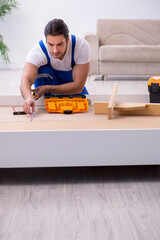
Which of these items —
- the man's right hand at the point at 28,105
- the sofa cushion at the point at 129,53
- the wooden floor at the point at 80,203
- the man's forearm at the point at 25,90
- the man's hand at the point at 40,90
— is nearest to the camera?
the wooden floor at the point at 80,203

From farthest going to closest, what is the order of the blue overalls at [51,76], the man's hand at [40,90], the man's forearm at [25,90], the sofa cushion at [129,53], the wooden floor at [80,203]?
the sofa cushion at [129,53]
the blue overalls at [51,76]
the man's hand at [40,90]
the man's forearm at [25,90]
the wooden floor at [80,203]

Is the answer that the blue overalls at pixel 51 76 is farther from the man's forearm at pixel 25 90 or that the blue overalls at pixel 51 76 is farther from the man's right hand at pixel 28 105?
the man's right hand at pixel 28 105

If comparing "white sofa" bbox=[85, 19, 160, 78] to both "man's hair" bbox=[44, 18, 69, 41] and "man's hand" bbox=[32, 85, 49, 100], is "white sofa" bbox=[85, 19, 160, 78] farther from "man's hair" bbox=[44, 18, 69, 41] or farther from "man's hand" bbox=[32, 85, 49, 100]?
"man's hair" bbox=[44, 18, 69, 41]

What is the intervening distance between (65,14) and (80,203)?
5.05 m

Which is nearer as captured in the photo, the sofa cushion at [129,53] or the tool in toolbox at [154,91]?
the tool in toolbox at [154,91]

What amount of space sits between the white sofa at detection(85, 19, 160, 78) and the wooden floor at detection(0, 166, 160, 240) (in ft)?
10.2

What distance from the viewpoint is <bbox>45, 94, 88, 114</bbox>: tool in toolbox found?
1898mm

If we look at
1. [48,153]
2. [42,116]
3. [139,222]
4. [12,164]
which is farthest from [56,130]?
[139,222]

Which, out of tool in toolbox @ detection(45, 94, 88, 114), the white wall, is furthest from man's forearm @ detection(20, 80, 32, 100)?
the white wall

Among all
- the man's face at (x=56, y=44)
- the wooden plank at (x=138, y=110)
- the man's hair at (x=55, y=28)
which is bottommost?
the wooden plank at (x=138, y=110)

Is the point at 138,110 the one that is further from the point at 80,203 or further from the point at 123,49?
the point at 123,49

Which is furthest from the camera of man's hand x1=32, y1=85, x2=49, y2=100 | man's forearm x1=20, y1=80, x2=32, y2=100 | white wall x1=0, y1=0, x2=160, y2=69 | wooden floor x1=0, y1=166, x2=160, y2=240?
white wall x1=0, y1=0, x2=160, y2=69

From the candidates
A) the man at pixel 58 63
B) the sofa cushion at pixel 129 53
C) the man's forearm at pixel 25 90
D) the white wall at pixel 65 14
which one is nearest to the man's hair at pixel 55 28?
the man at pixel 58 63

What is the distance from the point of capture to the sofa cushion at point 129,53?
4.66 metres
